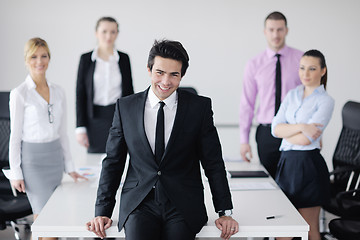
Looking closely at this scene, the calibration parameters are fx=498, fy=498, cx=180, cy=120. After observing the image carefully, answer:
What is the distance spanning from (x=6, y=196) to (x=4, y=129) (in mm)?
531

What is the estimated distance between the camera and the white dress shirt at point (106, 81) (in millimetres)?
3949

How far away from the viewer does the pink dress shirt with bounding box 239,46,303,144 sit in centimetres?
359

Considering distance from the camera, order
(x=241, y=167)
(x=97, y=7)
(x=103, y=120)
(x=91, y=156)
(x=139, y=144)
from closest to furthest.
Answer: (x=139, y=144)
(x=241, y=167)
(x=91, y=156)
(x=103, y=120)
(x=97, y=7)

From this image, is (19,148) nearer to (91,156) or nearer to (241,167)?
(91,156)

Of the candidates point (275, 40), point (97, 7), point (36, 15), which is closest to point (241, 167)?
point (275, 40)

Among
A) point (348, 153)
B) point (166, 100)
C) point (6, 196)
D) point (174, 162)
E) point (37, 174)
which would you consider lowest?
point (6, 196)

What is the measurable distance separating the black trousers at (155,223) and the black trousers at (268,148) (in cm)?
145

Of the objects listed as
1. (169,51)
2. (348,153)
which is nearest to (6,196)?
(169,51)

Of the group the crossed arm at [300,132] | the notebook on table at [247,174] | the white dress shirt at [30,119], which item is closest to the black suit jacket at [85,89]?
the white dress shirt at [30,119]

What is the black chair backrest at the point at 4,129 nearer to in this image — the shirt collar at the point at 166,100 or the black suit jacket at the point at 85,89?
the black suit jacket at the point at 85,89

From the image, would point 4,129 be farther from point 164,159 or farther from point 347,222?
point 347,222

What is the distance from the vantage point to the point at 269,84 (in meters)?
3.62

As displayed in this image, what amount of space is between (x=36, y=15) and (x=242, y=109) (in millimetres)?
2567

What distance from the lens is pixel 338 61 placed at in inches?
203
